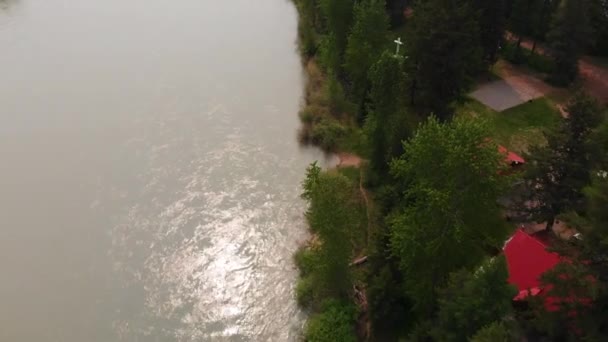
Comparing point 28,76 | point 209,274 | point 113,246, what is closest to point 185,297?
point 209,274

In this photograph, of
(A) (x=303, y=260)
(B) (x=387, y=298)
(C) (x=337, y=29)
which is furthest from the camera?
(C) (x=337, y=29)

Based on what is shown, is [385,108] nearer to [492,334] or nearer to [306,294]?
[306,294]

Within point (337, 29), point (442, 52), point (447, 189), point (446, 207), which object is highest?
point (442, 52)

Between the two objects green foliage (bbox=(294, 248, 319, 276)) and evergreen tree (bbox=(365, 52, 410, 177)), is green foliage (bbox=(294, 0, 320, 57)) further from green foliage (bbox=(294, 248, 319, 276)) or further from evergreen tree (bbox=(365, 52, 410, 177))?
green foliage (bbox=(294, 248, 319, 276))

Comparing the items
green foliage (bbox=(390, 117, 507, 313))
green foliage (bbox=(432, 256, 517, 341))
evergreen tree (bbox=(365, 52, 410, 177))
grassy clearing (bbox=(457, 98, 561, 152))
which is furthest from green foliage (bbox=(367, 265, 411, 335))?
grassy clearing (bbox=(457, 98, 561, 152))

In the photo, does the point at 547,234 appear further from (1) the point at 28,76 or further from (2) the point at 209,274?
(1) the point at 28,76

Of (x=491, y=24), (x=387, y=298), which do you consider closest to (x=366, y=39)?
(x=491, y=24)
